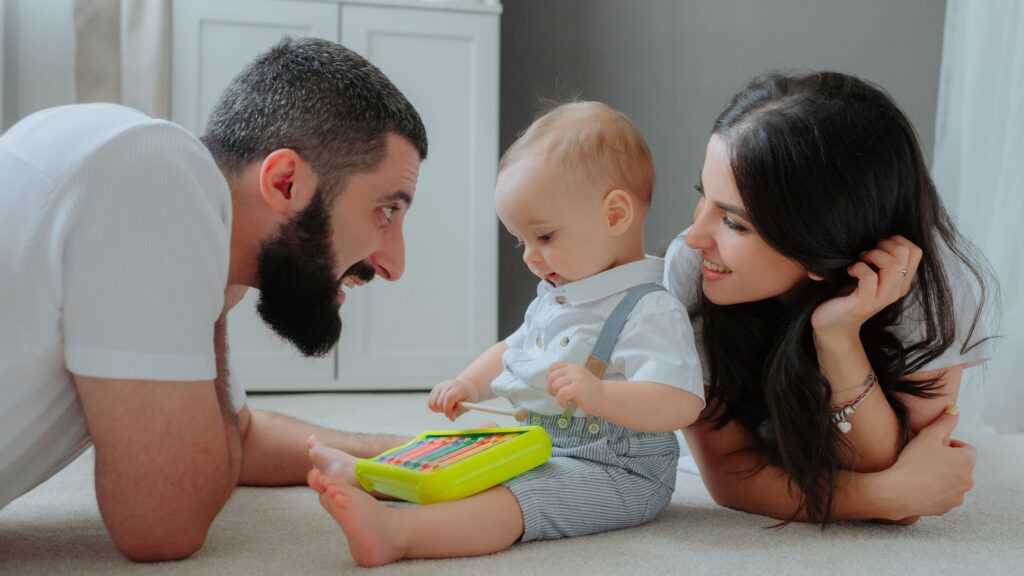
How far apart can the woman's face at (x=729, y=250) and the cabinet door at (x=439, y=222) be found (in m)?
1.54

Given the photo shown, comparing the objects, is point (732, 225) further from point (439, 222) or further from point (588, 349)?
point (439, 222)

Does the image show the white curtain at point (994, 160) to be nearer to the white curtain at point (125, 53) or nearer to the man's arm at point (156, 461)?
the man's arm at point (156, 461)

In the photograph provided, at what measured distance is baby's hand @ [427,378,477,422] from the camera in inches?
51.6

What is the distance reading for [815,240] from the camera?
1158mm

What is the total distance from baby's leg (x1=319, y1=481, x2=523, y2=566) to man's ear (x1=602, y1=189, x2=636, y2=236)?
35 cm

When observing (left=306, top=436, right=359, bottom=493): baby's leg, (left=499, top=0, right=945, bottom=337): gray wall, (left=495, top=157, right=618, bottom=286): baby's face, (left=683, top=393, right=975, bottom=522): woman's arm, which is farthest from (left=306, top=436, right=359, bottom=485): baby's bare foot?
(left=499, top=0, right=945, bottom=337): gray wall

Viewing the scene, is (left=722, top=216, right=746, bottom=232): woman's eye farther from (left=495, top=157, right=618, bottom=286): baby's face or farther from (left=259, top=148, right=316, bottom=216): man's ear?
(left=259, top=148, right=316, bottom=216): man's ear

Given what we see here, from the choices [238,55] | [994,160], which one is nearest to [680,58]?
[994,160]

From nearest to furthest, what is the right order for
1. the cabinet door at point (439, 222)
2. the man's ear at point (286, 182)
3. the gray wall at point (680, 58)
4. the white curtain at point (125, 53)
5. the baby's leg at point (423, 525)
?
the baby's leg at point (423, 525) < the man's ear at point (286, 182) < the gray wall at point (680, 58) < the white curtain at point (125, 53) < the cabinet door at point (439, 222)

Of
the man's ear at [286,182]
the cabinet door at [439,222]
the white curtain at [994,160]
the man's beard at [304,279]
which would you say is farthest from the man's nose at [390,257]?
the cabinet door at [439,222]

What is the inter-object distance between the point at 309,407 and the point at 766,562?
4.94ft

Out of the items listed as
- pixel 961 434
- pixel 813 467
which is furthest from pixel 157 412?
pixel 961 434

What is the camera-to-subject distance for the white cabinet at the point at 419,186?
259cm

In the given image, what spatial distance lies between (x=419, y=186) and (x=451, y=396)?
149 centimetres
